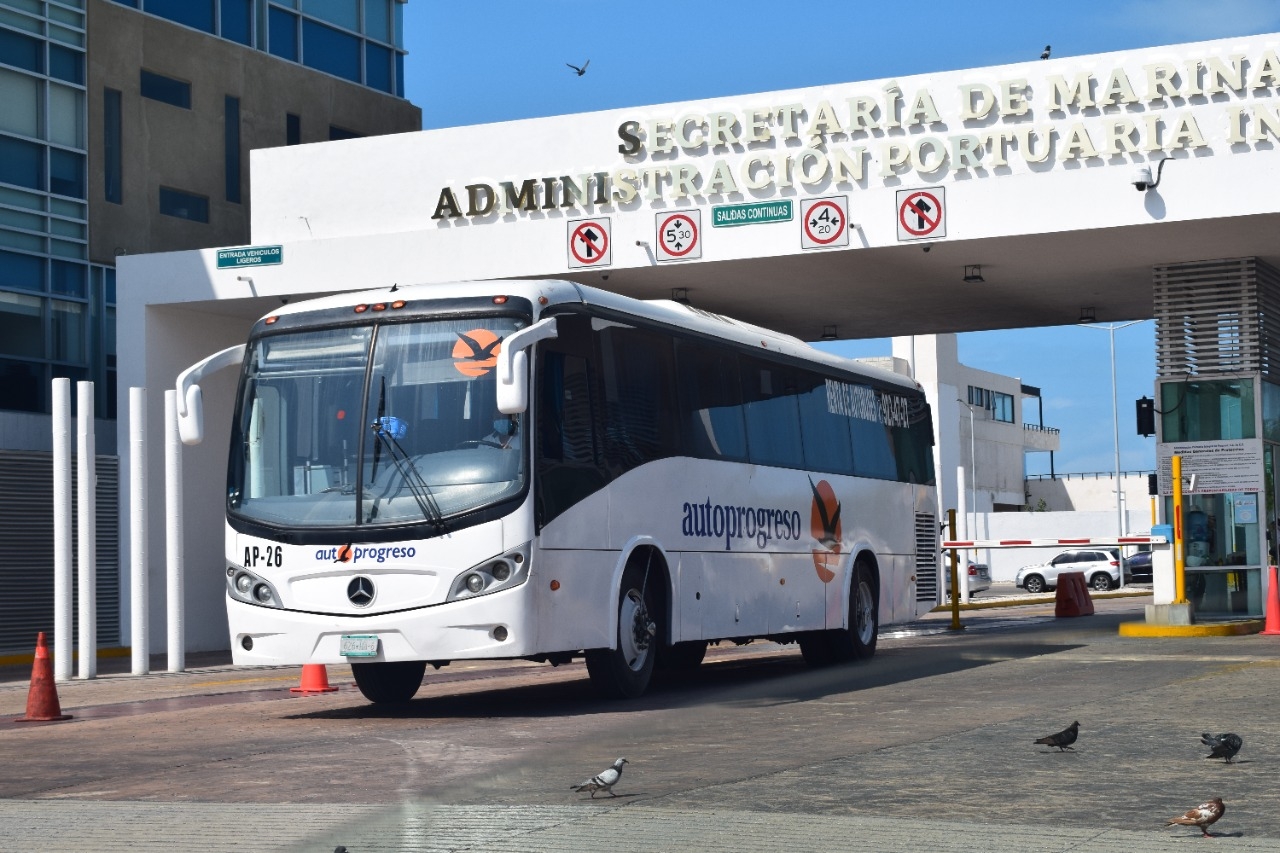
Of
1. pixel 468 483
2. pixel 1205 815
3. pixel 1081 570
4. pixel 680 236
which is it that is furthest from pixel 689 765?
pixel 1081 570

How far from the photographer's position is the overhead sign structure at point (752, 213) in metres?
23.2

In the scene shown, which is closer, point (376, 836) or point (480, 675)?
point (376, 836)

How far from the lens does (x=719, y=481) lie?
1716cm

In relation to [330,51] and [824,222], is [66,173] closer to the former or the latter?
[330,51]

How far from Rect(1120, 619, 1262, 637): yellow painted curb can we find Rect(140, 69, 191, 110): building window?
17.5 m

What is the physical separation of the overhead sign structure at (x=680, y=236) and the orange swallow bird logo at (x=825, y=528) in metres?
4.69

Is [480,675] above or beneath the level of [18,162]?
beneath

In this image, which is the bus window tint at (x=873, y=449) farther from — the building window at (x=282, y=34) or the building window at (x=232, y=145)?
the building window at (x=282, y=34)

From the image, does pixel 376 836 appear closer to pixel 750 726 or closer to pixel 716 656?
pixel 750 726

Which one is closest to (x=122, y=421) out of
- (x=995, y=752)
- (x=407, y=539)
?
(x=407, y=539)

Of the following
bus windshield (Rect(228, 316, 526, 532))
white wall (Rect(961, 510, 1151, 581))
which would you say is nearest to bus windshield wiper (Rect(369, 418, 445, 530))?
bus windshield (Rect(228, 316, 526, 532))

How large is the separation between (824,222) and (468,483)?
10.3 metres

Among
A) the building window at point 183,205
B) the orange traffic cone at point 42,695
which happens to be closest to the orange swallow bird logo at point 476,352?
the orange traffic cone at point 42,695

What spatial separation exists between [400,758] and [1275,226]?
14.5 metres
